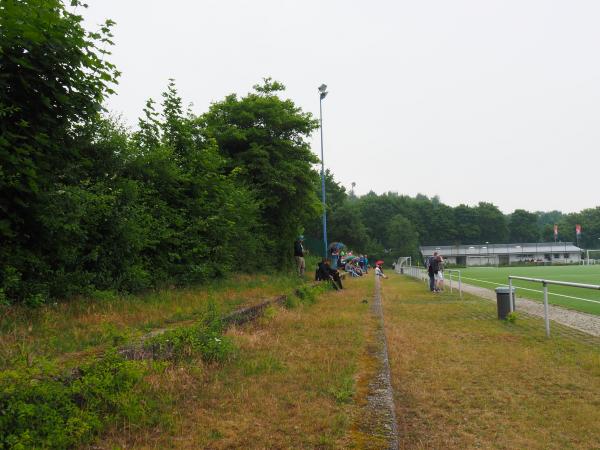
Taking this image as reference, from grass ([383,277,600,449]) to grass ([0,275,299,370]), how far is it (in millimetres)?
2931

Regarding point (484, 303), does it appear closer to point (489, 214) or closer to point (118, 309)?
point (118, 309)

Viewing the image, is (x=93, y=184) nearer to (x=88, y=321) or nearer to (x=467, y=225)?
(x=88, y=321)

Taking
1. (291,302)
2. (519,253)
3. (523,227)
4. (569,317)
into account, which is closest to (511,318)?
(569,317)

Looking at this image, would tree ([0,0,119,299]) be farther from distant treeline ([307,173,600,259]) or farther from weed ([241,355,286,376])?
distant treeline ([307,173,600,259])

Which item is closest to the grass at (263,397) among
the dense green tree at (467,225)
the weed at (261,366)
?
the weed at (261,366)

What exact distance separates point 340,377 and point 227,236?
735 centimetres

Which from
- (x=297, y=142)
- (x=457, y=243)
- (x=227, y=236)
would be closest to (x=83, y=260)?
(x=227, y=236)

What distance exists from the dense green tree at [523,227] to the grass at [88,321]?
13605cm

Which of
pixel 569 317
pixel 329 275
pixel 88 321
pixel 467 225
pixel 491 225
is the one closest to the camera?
pixel 88 321

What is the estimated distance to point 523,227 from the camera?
12988 centimetres

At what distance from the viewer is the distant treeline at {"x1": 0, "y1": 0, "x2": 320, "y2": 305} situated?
18.1ft

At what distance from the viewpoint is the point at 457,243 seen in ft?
394

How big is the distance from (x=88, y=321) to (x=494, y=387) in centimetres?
482

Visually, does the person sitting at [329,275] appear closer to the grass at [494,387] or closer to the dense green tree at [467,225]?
the grass at [494,387]
